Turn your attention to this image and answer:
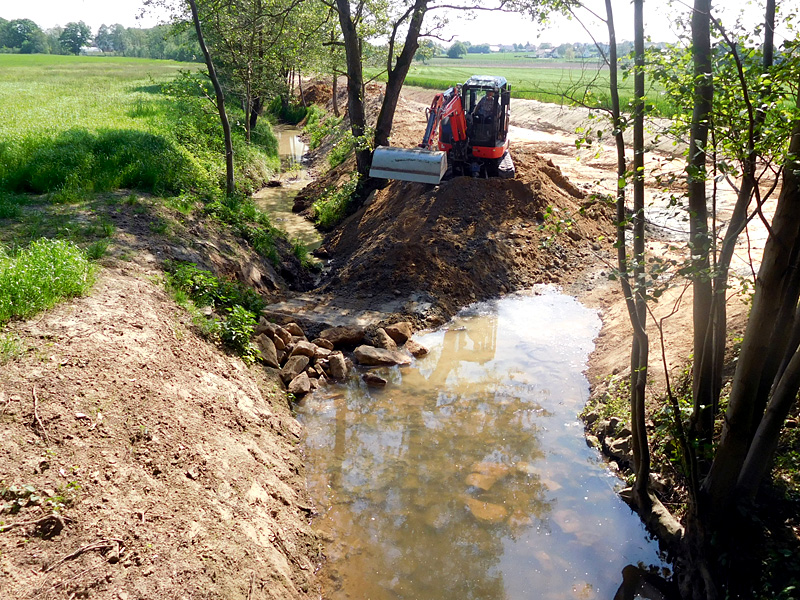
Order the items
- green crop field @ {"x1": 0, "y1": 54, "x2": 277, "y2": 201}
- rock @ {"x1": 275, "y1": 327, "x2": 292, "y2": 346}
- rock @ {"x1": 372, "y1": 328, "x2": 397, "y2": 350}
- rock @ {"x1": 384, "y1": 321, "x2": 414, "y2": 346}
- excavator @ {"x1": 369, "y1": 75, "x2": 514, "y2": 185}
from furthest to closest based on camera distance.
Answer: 1. excavator @ {"x1": 369, "y1": 75, "x2": 514, "y2": 185}
2. green crop field @ {"x1": 0, "y1": 54, "x2": 277, "y2": 201}
3. rock @ {"x1": 384, "y1": 321, "x2": 414, "y2": 346}
4. rock @ {"x1": 372, "y1": 328, "x2": 397, "y2": 350}
5. rock @ {"x1": 275, "y1": 327, "x2": 292, "y2": 346}

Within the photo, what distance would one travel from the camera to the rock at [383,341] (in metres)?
9.94

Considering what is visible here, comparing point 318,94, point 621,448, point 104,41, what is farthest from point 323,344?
point 104,41

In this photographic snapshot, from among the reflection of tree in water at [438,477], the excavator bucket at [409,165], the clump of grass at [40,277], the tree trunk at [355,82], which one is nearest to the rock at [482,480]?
the reflection of tree in water at [438,477]

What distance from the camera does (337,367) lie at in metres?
9.28

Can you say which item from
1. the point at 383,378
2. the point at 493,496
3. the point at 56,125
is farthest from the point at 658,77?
the point at 56,125

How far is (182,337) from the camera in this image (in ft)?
24.2

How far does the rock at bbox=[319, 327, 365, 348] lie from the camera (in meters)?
9.97

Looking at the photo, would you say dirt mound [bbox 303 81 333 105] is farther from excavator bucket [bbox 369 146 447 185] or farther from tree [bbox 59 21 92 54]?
tree [bbox 59 21 92 54]

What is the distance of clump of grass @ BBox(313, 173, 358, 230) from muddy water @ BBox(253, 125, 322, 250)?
36 cm

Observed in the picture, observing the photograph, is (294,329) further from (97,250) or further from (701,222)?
(701,222)

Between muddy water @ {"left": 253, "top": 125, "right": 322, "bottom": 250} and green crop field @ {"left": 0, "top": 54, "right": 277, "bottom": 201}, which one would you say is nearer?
green crop field @ {"left": 0, "top": 54, "right": 277, "bottom": 201}

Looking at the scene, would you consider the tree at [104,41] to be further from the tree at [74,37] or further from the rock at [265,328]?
the rock at [265,328]

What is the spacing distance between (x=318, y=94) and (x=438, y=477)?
3983 cm

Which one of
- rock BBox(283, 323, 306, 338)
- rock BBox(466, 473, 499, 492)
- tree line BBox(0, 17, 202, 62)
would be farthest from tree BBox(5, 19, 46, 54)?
rock BBox(466, 473, 499, 492)
